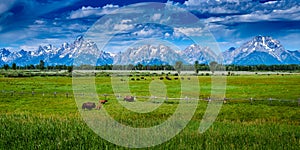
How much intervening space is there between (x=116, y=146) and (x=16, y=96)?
146ft

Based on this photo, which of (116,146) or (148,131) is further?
(148,131)

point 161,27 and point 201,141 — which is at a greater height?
point 161,27

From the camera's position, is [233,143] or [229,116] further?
[229,116]

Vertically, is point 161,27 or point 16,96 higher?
point 161,27

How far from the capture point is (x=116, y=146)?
42.9 feet

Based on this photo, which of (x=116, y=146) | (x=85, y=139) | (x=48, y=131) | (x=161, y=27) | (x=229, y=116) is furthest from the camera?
(x=229, y=116)

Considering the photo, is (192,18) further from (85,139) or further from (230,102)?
(230,102)

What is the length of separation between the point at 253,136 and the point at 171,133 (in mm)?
4273

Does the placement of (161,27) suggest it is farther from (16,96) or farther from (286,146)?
(16,96)

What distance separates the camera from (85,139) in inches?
552

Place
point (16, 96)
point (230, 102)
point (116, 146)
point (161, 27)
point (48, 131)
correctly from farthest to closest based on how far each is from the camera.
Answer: point (16, 96), point (230, 102), point (161, 27), point (48, 131), point (116, 146)

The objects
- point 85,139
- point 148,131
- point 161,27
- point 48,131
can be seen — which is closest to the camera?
point 85,139

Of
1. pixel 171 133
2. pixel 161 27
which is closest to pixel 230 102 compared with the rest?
pixel 161 27

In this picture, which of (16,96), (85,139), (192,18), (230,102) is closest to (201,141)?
(85,139)
